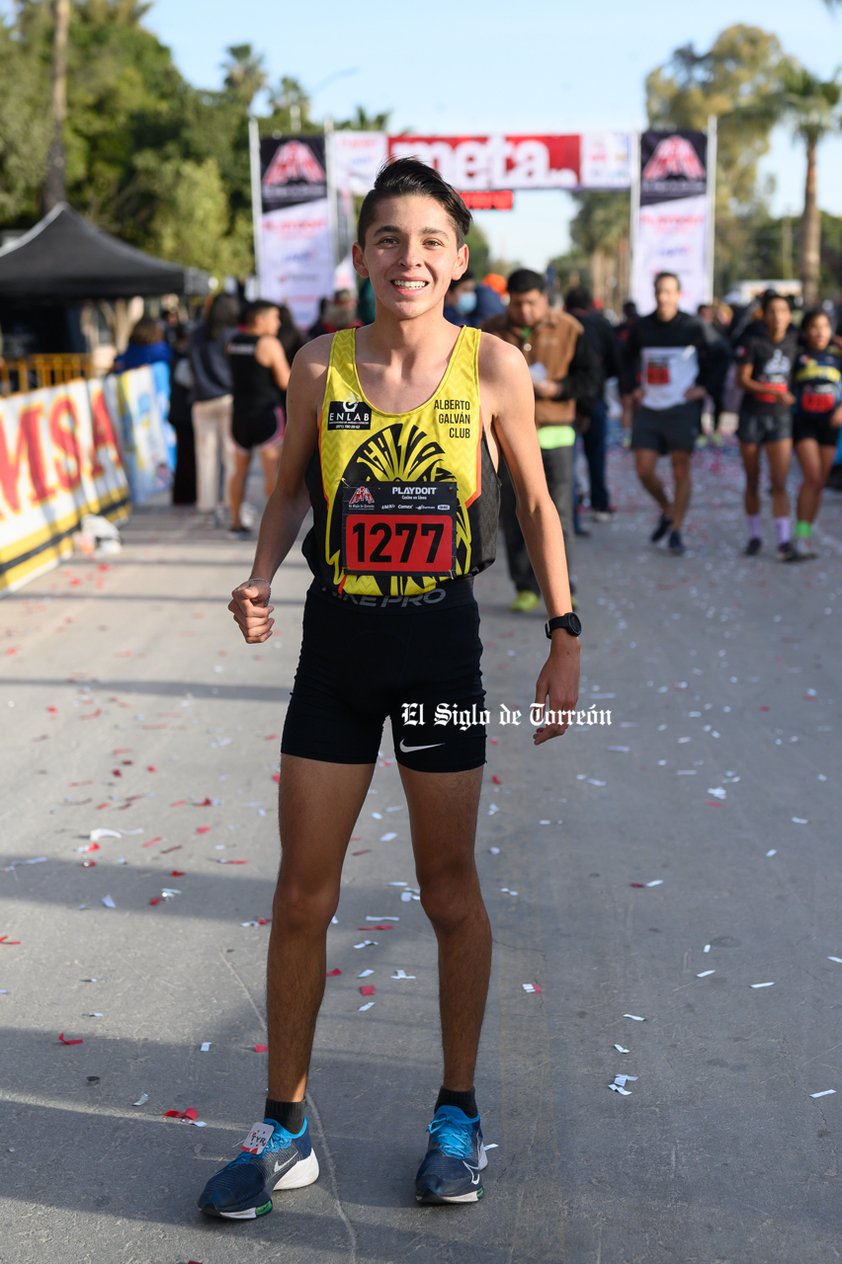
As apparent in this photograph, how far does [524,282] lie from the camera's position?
8.97 metres

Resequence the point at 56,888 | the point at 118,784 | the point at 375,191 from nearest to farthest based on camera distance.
→ the point at 375,191 < the point at 56,888 < the point at 118,784

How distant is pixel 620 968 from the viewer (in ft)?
14.7

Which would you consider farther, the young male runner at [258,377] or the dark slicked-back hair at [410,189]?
the young male runner at [258,377]

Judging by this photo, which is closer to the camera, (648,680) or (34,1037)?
(34,1037)

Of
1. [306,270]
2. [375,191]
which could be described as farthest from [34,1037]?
[306,270]

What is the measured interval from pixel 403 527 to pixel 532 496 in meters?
0.31

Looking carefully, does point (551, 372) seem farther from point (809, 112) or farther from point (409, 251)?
point (809, 112)

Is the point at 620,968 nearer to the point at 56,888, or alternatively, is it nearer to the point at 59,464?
the point at 56,888

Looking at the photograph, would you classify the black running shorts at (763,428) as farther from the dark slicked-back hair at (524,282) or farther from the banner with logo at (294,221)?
the banner with logo at (294,221)

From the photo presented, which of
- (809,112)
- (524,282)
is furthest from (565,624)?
(809,112)

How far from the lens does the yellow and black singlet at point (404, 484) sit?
3.16 m

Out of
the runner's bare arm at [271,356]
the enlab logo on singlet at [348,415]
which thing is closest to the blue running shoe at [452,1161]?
the enlab logo on singlet at [348,415]

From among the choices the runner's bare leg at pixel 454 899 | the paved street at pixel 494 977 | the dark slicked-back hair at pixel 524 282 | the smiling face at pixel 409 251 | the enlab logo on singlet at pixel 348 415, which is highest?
the smiling face at pixel 409 251

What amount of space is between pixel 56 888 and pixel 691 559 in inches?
309
